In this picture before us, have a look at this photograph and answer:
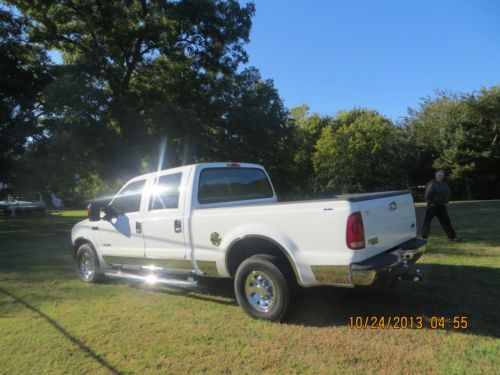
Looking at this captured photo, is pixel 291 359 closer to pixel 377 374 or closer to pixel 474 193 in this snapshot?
pixel 377 374

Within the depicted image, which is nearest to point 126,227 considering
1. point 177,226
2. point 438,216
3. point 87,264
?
point 177,226

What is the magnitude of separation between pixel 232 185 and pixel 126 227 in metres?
1.85

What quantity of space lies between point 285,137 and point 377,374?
2009 centimetres

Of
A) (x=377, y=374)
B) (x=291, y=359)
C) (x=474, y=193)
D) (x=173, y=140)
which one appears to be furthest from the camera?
(x=474, y=193)

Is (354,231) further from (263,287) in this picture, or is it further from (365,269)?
(263,287)

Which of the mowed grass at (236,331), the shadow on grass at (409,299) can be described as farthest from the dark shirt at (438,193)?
the shadow on grass at (409,299)

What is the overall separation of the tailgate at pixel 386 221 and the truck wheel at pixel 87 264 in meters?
4.86

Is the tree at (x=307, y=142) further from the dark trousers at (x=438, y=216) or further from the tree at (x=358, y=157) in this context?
the dark trousers at (x=438, y=216)

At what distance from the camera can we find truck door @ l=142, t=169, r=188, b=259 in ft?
18.0

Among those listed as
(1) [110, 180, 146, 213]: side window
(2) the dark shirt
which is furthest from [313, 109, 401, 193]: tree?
(1) [110, 180, 146, 213]: side window

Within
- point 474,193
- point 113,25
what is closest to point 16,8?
point 113,25

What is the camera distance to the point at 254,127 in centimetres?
1956

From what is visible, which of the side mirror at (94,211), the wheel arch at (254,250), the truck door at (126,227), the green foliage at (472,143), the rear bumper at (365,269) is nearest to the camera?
the rear bumper at (365,269)

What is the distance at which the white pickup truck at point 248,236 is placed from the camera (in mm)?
4078
